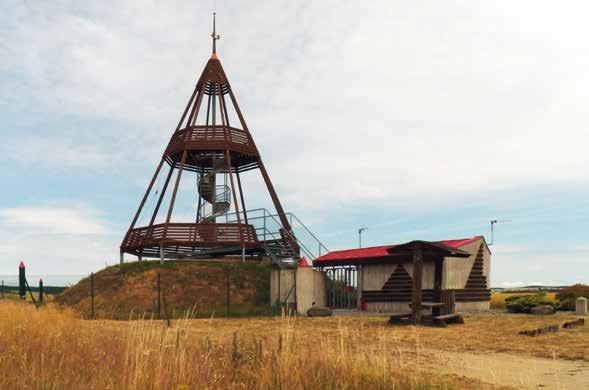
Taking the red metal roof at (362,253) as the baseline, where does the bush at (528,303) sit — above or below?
below

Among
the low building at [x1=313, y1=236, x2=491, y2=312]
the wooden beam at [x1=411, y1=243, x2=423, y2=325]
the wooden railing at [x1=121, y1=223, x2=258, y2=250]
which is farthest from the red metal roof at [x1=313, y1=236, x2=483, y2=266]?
A: the wooden beam at [x1=411, y1=243, x2=423, y2=325]

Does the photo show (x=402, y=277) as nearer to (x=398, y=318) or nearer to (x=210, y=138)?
(x=398, y=318)

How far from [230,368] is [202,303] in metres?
19.2

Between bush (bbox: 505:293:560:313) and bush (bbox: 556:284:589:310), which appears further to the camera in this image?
bush (bbox: 556:284:589:310)

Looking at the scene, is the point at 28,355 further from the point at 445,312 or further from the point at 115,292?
the point at 115,292

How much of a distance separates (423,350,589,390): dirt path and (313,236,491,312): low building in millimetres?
14482

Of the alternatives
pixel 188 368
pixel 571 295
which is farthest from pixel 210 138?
pixel 188 368

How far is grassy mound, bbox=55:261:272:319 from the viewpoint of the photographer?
25672mm

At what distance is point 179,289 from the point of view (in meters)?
27.0

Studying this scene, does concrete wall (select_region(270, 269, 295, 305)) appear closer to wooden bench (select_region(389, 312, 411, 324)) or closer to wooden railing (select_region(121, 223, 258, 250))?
wooden railing (select_region(121, 223, 258, 250))

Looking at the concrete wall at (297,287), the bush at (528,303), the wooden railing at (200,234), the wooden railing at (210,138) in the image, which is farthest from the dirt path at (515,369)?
the wooden railing at (210,138)

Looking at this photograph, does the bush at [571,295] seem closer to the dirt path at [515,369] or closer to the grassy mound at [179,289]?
the grassy mound at [179,289]

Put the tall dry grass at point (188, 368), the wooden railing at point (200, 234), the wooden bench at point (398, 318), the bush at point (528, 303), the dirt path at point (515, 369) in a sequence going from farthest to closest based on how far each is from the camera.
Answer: the wooden railing at point (200, 234), the bush at point (528, 303), the wooden bench at point (398, 318), the dirt path at point (515, 369), the tall dry grass at point (188, 368)

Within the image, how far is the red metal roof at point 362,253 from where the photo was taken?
2781cm
